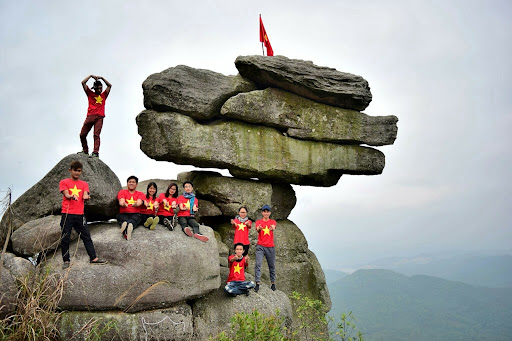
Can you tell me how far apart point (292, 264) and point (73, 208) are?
8.76 m

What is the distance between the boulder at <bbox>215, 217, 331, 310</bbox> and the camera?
1453 centimetres

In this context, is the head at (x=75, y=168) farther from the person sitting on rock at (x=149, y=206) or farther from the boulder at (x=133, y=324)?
the boulder at (x=133, y=324)

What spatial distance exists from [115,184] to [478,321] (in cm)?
21974

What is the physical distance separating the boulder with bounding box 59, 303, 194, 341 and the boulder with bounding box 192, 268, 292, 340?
0.34 meters

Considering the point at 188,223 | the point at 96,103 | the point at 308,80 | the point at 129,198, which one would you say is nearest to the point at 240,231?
the point at 188,223

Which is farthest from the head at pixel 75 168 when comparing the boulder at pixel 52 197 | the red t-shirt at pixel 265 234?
the red t-shirt at pixel 265 234

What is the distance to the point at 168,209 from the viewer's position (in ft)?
37.3

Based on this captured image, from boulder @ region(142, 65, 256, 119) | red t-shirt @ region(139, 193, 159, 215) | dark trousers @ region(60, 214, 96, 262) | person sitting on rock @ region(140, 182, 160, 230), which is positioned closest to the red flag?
boulder @ region(142, 65, 256, 119)

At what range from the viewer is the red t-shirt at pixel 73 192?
917cm

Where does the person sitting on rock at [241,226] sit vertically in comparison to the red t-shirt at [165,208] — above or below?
below

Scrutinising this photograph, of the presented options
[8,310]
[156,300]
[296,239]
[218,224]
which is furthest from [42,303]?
[296,239]

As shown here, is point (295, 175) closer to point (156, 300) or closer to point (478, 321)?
point (156, 300)

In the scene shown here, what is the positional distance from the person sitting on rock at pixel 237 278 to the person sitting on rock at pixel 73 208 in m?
3.60

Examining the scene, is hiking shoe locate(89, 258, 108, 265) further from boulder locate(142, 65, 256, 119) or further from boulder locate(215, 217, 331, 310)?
boulder locate(142, 65, 256, 119)
